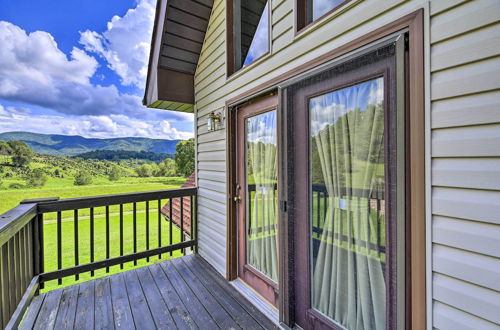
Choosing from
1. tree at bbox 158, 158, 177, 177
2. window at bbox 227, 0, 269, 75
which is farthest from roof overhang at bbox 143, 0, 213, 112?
tree at bbox 158, 158, 177, 177

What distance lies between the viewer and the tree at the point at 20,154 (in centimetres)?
351

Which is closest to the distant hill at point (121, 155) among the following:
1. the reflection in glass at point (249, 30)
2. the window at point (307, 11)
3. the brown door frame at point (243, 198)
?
the brown door frame at point (243, 198)

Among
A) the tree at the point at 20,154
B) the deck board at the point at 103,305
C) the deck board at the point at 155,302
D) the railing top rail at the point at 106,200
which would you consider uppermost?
the tree at the point at 20,154

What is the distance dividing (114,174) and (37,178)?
53.5 inches

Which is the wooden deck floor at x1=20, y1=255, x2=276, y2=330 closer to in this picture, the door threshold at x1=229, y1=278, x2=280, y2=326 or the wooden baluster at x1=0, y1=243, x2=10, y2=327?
the door threshold at x1=229, y1=278, x2=280, y2=326

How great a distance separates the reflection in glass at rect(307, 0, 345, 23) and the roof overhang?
5.93ft

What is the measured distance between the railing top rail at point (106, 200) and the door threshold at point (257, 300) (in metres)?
1.45

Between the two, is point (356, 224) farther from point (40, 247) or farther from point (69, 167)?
point (69, 167)

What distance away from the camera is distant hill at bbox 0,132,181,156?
540cm

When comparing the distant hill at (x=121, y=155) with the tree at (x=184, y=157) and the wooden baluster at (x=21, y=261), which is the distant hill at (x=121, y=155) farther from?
the wooden baluster at (x=21, y=261)

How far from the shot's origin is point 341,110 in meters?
1.50

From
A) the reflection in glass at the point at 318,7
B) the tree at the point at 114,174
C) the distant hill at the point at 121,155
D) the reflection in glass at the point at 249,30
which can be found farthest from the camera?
the distant hill at the point at 121,155

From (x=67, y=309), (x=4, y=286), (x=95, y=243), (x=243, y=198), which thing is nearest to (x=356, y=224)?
(x=243, y=198)

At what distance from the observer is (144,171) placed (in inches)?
218
